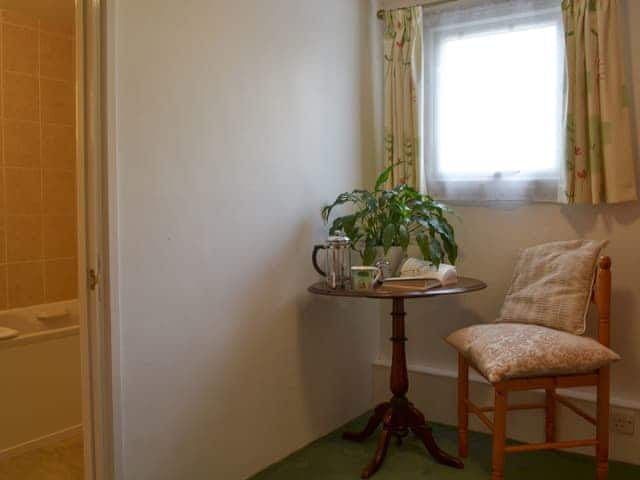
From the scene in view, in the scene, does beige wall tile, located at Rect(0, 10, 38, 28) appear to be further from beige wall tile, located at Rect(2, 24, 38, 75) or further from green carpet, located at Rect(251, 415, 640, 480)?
green carpet, located at Rect(251, 415, 640, 480)

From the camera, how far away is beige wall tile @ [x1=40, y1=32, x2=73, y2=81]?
11.1 feet

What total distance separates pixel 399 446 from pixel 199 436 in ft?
3.09

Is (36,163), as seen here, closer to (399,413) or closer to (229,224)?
(229,224)

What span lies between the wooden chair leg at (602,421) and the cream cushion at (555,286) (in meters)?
0.19

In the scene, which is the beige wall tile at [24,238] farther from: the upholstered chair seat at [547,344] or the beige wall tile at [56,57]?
the upholstered chair seat at [547,344]

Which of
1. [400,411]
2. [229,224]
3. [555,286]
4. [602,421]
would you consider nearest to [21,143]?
[229,224]

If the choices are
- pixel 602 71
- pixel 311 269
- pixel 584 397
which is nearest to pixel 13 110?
pixel 311 269

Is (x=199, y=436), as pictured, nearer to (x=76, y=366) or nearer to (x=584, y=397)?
(x=76, y=366)

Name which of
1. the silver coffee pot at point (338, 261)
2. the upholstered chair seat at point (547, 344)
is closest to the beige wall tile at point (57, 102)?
the silver coffee pot at point (338, 261)

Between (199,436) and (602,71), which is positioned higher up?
(602,71)

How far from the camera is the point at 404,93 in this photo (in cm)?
288

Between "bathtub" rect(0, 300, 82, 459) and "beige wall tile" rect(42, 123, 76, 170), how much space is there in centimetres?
104

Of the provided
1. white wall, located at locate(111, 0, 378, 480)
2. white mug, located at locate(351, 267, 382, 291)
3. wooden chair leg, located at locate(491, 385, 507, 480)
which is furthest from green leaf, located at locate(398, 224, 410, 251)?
wooden chair leg, located at locate(491, 385, 507, 480)

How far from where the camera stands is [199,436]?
6.78 ft
